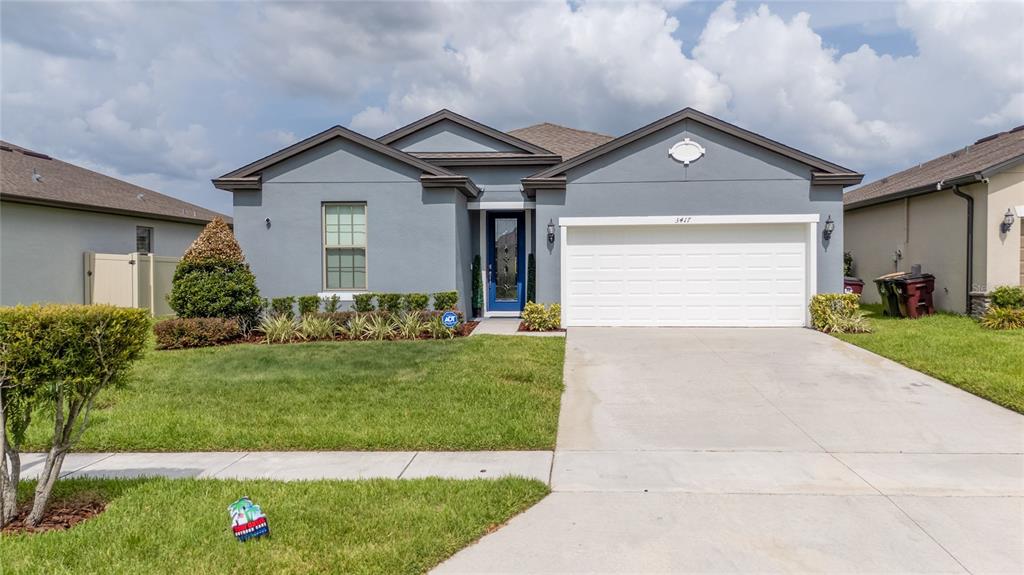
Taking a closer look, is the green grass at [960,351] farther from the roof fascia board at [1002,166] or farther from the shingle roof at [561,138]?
the shingle roof at [561,138]

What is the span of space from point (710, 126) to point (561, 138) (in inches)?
266

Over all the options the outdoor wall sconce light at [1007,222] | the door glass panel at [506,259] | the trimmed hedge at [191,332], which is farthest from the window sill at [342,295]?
the outdoor wall sconce light at [1007,222]

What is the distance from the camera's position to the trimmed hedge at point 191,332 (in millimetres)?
11547

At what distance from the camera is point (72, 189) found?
17.1 meters

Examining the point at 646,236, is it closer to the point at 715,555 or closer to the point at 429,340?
the point at 429,340

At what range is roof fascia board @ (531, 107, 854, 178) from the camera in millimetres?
13250

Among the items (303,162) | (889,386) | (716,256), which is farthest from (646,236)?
(303,162)

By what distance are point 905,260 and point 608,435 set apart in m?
15.3

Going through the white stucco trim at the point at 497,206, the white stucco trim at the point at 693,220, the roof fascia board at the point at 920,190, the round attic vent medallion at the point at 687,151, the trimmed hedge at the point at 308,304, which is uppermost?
the round attic vent medallion at the point at 687,151

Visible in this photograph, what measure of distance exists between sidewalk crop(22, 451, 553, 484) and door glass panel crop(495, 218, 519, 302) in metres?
10.3

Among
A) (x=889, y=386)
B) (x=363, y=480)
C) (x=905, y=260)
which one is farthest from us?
(x=905, y=260)

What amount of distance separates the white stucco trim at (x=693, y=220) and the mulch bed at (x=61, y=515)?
34.0ft

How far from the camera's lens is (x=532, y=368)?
9148 millimetres

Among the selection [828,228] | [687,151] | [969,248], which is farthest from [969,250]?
[687,151]
